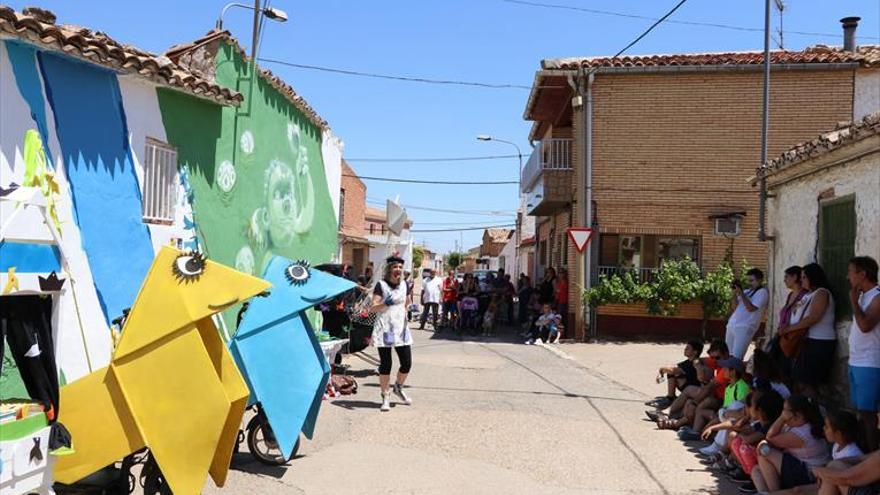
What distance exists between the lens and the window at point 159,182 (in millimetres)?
7262

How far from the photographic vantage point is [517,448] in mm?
6770

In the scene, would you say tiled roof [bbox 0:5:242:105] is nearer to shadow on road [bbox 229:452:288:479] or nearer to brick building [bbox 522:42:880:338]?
shadow on road [bbox 229:452:288:479]

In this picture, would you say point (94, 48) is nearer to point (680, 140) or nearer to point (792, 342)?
point (792, 342)

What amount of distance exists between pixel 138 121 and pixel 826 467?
252 inches

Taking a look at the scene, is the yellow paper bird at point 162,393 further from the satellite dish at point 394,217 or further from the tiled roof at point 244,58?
the satellite dish at point 394,217

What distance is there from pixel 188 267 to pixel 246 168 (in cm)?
550

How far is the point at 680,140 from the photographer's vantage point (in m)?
17.2

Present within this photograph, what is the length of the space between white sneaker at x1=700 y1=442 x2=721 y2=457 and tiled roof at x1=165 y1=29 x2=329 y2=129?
22.2ft

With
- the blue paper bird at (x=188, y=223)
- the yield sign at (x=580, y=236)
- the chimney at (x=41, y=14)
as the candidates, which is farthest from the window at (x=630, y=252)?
the chimney at (x=41, y=14)

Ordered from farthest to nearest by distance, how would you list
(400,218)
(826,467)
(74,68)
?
(400,218), (74,68), (826,467)

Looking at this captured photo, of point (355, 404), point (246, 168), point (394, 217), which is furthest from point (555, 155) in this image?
point (355, 404)

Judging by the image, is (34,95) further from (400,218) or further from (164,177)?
(400,218)

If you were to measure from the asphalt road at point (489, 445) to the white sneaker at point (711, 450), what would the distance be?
18 cm

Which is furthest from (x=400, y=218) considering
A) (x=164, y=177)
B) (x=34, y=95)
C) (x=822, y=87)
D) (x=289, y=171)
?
(x=822, y=87)
